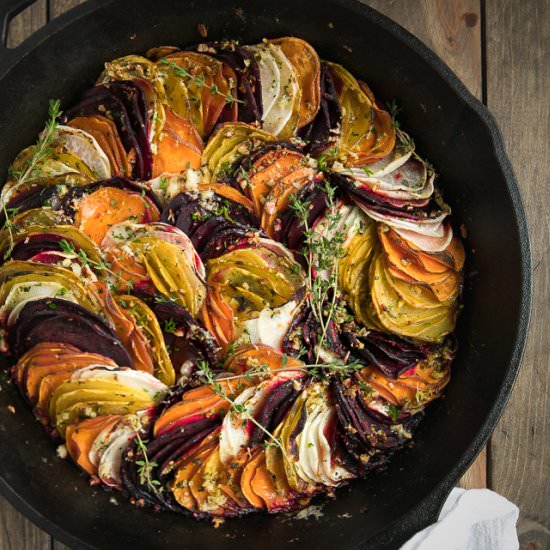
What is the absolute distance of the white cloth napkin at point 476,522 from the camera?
9.47 feet

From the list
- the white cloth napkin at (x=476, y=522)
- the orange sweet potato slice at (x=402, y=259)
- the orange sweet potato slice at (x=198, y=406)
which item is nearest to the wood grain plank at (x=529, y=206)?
the white cloth napkin at (x=476, y=522)

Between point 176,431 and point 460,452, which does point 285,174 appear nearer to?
point 176,431

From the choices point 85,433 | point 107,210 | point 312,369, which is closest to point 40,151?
point 107,210

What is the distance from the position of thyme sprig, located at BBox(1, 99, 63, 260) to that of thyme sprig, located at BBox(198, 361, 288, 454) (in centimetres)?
87

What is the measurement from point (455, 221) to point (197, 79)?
122cm

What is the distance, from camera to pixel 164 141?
9.60ft

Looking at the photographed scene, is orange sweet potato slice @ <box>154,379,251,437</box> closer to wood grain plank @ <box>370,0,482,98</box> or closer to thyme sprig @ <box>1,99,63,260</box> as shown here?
thyme sprig @ <box>1,99,63,260</box>

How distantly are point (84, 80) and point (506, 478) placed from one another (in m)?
2.56

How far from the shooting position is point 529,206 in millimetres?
3244

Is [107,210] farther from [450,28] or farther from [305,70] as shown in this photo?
[450,28]

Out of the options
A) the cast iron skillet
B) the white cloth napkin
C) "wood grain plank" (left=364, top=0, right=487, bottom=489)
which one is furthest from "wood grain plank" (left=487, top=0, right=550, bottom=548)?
the cast iron skillet

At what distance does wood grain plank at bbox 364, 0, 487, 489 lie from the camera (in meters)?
3.26

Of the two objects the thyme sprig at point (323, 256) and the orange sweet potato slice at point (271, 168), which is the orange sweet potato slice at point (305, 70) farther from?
the thyme sprig at point (323, 256)

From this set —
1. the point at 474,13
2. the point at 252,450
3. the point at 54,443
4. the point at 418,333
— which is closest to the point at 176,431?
the point at 252,450
